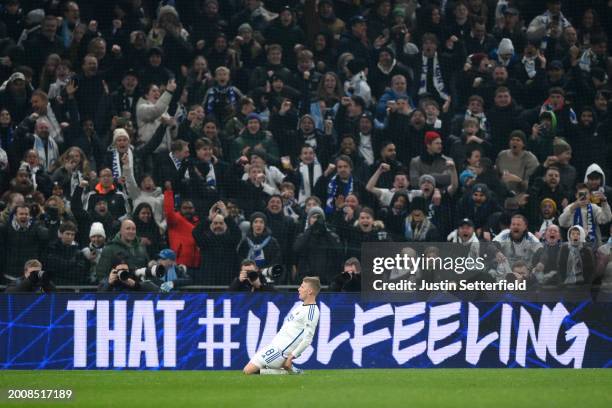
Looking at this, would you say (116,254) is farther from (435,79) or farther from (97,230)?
(435,79)

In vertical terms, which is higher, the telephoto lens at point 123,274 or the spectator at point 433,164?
the spectator at point 433,164

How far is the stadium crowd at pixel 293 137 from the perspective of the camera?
17703mm

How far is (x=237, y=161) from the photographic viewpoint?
19.5 meters

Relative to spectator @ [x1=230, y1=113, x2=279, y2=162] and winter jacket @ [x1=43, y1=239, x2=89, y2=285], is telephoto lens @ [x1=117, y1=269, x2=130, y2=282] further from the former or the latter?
spectator @ [x1=230, y1=113, x2=279, y2=162]

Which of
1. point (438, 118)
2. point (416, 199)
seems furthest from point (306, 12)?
point (416, 199)

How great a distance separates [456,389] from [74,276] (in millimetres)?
6717

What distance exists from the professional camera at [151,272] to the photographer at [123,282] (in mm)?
62

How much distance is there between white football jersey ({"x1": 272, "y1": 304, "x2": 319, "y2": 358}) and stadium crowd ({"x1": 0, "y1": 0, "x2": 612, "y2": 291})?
84.3 inches

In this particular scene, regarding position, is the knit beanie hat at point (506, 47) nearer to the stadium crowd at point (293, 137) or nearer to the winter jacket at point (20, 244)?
the stadium crowd at point (293, 137)

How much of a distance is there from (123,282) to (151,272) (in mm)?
438

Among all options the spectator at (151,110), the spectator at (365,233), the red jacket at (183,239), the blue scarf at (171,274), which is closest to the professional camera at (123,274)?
the blue scarf at (171,274)

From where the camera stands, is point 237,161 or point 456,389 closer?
point 456,389

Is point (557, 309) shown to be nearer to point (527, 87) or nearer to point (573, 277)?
point (573, 277)

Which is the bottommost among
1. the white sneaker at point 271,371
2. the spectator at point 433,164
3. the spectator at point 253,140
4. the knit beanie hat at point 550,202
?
the white sneaker at point 271,371
